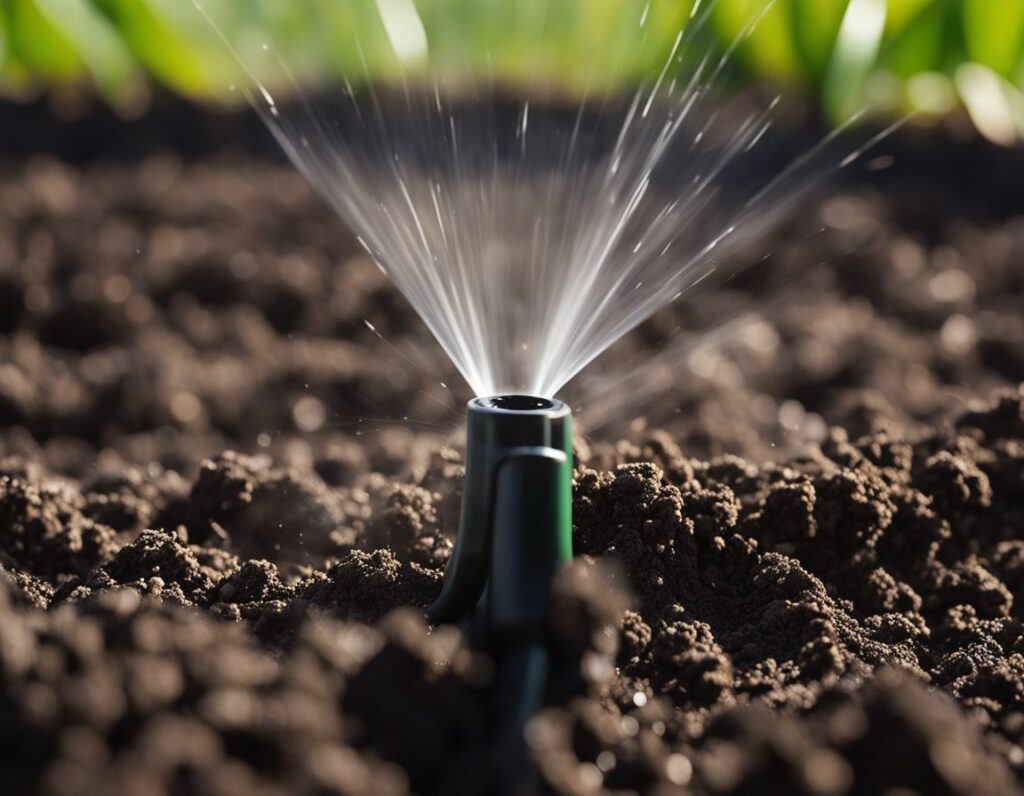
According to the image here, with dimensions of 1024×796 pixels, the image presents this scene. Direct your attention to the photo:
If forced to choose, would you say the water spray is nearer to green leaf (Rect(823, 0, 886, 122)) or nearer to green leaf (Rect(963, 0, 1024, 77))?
green leaf (Rect(823, 0, 886, 122))

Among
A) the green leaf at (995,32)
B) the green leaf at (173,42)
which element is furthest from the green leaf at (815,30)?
the green leaf at (173,42)

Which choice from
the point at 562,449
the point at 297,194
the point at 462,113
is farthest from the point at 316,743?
the point at 462,113

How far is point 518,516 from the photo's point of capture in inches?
68.2

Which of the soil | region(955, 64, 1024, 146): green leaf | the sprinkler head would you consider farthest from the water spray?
A: region(955, 64, 1024, 146): green leaf

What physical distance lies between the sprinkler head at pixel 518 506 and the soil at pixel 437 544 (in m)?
0.06

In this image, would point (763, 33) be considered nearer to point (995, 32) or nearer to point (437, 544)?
A: point (995, 32)

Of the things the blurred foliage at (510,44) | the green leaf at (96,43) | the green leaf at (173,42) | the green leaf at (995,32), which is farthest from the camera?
the green leaf at (173,42)

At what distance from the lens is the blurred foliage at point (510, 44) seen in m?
5.71

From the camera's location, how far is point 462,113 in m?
7.17

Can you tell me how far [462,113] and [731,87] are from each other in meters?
1.61

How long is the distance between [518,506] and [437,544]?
510mm

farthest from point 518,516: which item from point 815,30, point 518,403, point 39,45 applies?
point 39,45

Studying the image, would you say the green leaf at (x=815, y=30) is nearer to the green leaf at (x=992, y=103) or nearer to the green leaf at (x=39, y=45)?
the green leaf at (x=992, y=103)

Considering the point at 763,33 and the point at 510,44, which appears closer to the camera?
the point at 763,33
